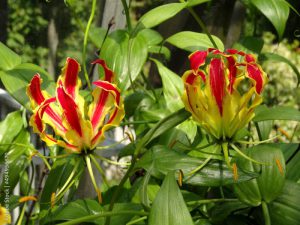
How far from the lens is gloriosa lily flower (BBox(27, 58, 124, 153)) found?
777mm

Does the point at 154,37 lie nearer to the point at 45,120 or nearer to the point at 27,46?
the point at 45,120

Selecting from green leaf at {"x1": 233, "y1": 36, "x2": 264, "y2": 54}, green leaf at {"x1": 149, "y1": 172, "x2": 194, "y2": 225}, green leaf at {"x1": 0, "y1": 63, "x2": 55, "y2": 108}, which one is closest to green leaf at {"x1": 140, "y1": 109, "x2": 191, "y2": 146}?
green leaf at {"x1": 149, "y1": 172, "x2": 194, "y2": 225}

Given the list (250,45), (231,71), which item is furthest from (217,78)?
(250,45)

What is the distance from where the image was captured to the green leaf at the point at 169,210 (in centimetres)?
59

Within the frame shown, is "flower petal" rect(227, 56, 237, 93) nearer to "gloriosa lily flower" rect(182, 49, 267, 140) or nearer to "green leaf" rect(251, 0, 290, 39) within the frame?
"gloriosa lily flower" rect(182, 49, 267, 140)

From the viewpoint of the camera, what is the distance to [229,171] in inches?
29.5

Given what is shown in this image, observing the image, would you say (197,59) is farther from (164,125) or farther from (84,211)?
(84,211)

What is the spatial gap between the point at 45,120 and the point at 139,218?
6.9 inches

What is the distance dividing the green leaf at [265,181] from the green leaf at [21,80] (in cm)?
31

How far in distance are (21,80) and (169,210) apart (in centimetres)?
40

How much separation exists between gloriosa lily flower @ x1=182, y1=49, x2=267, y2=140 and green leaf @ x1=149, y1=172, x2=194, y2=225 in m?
0.13

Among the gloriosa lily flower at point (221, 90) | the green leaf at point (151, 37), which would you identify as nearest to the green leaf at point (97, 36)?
the green leaf at point (151, 37)

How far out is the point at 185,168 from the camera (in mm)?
737

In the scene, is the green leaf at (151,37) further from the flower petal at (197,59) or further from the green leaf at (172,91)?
the flower petal at (197,59)
